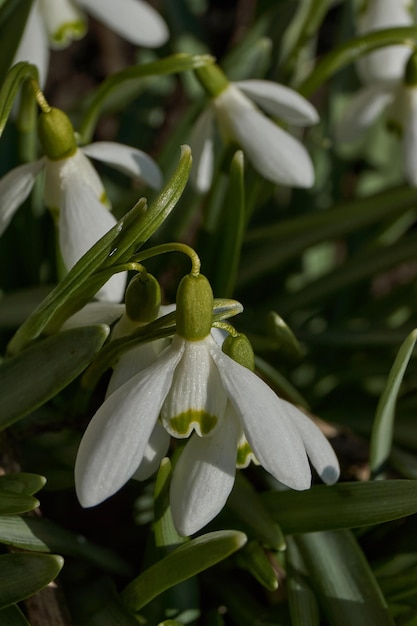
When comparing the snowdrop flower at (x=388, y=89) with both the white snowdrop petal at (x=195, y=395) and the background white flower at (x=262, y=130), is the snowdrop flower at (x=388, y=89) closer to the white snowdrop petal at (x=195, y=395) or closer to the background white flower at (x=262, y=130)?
the background white flower at (x=262, y=130)

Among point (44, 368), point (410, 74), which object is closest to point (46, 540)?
point (44, 368)

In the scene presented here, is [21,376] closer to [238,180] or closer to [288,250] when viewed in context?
[238,180]

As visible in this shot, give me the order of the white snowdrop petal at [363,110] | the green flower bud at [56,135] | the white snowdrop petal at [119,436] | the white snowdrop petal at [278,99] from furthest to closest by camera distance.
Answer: the white snowdrop petal at [363,110] → the white snowdrop petal at [278,99] → the green flower bud at [56,135] → the white snowdrop petal at [119,436]

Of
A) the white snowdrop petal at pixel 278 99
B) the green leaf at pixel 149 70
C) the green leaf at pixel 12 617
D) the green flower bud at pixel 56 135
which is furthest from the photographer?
the white snowdrop petal at pixel 278 99

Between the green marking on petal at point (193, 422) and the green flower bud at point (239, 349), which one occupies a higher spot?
the green flower bud at point (239, 349)

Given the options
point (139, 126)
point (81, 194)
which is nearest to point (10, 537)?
point (81, 194)

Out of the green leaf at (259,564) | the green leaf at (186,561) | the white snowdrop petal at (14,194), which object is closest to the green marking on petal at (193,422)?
the green leaf at (186,561)

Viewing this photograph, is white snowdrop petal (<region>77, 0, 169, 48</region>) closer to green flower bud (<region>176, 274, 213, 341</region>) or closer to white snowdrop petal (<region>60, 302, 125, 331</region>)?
white snowdrop petal (<region>60, 302, 125, 331</region>)
